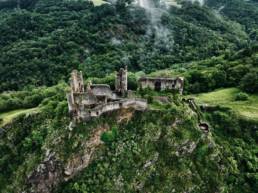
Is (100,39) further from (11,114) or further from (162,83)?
(162,83)

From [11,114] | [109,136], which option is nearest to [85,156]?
[109,136]

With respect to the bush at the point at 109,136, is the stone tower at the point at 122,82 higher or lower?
higher

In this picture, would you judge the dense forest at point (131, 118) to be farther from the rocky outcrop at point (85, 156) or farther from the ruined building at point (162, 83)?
the ruined building at point (162, 83)

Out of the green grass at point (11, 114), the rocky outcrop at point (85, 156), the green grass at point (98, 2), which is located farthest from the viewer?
the green grass at point (98, 2)

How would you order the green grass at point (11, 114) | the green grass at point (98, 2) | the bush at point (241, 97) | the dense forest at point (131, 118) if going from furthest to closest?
the green grass at point (98, 2)
the bush at point (241, 97)
the green grass at point (11, 114)
the dense forest at point (131, 118)

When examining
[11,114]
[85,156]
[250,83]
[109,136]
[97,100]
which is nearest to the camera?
[109,136]

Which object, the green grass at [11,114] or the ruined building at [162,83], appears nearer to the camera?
the ruined building at [162,83]

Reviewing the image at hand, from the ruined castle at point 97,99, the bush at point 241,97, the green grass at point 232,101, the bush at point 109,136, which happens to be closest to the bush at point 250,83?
the green grass at point 232,101

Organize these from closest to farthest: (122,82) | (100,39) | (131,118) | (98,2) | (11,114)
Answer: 1. (131,118)
2. (122,82)
3. (11,114)
4. (100,39)
5. (98,2)
